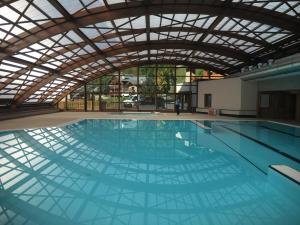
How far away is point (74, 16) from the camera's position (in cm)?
1167

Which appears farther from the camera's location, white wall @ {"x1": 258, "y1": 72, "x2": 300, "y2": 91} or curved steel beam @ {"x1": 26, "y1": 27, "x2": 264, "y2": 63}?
white wall @ {"x1": 258, "y1": 72, "x2": 300, "y2": 91}

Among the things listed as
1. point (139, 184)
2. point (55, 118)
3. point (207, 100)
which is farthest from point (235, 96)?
point (139, 184)

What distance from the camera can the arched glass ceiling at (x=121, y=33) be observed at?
11.5 meters

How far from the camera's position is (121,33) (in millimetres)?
15438

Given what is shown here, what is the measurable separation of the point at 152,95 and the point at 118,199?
2373 centimetres

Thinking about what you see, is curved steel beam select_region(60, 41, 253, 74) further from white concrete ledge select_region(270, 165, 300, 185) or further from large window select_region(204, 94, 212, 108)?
white concrete ledge select_region(270, 165, 300, 185)

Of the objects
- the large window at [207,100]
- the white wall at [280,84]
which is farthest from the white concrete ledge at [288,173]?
the large window at [207,100]

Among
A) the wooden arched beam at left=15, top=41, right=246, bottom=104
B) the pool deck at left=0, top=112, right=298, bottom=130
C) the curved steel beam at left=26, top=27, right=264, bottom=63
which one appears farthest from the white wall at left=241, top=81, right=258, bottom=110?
the curved steel beam at left=26, top=27, right=264, bottom=63

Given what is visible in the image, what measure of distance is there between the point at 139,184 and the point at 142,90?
22.9 meters

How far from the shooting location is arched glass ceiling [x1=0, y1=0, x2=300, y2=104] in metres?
11.5

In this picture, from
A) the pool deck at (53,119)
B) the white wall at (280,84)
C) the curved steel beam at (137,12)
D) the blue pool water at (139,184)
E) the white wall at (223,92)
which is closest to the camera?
the blue pool water at (139,184)

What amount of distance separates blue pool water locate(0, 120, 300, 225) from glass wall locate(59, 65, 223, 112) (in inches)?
709

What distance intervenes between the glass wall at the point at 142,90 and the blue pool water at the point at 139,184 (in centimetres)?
1800

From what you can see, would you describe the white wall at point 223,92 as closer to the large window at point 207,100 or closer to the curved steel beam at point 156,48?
the large window at point 207,100
